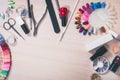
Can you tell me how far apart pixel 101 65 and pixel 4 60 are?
583 mm

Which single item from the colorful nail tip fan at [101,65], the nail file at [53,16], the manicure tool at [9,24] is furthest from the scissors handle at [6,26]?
the colorful nail tip fan at [101,65]

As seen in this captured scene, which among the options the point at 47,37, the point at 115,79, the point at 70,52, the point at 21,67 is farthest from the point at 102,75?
the point at 21,67

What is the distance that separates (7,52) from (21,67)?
0.41 feet

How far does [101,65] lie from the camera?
1.22 m

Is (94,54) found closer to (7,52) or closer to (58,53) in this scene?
(58,53)

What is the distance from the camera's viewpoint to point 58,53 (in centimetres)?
132

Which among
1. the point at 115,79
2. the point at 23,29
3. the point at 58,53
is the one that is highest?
the point at 23,29

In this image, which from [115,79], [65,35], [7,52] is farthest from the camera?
[7,52]

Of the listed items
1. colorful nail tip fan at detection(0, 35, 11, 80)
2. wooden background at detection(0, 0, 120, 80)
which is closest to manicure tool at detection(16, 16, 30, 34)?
wooden background at detection(0, 0, 120, 80)

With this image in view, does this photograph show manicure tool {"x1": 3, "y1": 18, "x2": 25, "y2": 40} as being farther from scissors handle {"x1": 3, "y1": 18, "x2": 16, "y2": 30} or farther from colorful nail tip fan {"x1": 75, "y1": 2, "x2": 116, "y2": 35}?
colorful nail tip fan {"x1": 75, "y1": 2, "x2": 116, "y2": 35}

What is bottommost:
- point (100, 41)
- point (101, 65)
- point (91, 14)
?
point (101, 65)

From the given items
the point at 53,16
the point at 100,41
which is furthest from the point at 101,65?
the point at 53,16

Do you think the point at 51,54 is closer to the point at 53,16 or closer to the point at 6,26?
the point at 53,16

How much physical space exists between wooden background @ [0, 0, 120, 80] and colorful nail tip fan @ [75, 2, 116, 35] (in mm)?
29
